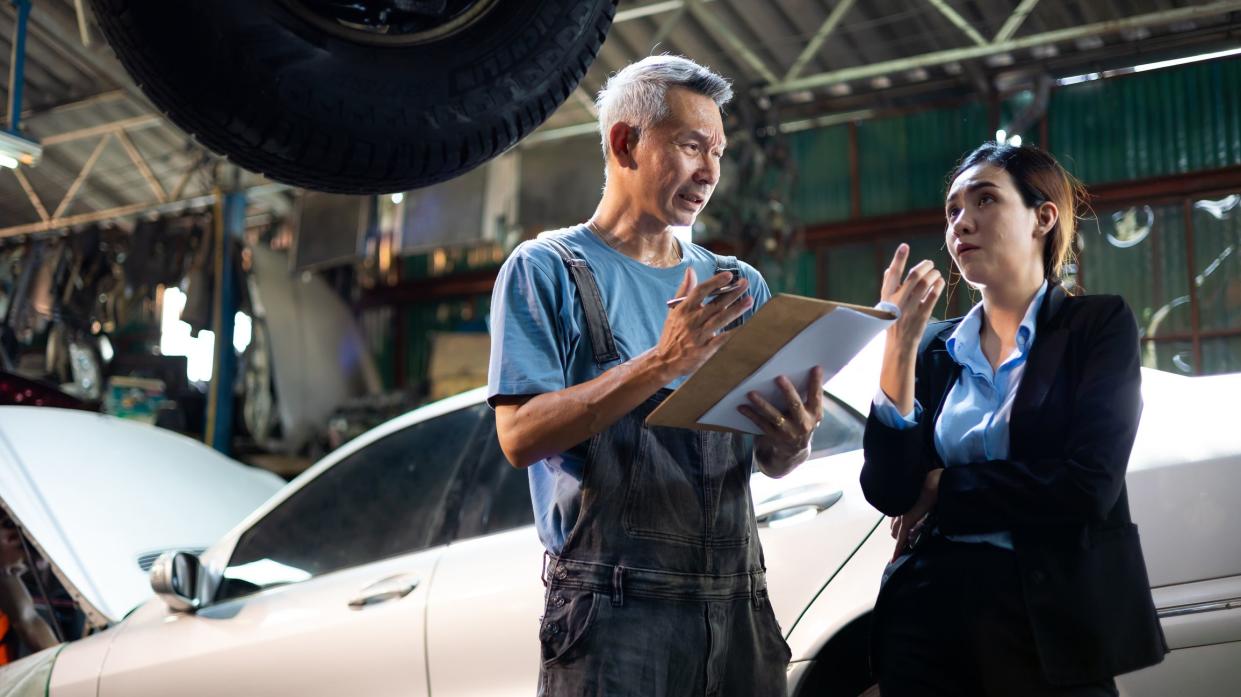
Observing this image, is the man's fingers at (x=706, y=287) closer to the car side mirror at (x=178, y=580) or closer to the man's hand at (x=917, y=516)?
the man's hand at (x=917, y=516)

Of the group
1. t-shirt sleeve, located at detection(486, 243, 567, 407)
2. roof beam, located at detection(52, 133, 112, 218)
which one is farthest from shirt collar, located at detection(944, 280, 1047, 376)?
roof beam, located at detection(52, 133, 112, 218)

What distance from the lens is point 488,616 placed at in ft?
7.98

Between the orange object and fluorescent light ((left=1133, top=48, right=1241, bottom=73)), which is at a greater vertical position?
fluorescent light ((left=1133, top=48, right=1241, bottom=73))

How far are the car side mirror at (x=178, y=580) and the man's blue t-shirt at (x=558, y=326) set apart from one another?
152 centimetres

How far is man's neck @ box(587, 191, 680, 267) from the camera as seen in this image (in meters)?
1.74

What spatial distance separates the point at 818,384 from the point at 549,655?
564 millimetres

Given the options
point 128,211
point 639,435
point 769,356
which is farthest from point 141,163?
point 769,356

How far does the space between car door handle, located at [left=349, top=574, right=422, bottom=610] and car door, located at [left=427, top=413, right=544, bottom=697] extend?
8cm

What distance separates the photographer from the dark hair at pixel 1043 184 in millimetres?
1797

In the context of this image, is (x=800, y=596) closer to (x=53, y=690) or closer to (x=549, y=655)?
(x=549, y=655)

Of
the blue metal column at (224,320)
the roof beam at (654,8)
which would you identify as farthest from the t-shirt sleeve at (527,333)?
the blue metal column at (224,320)

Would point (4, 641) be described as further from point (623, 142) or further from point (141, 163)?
point (141, 163)

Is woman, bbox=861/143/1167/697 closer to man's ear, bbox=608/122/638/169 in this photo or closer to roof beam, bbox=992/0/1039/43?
man's ear, bbox=608/122/638/169

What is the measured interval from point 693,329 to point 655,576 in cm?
38
